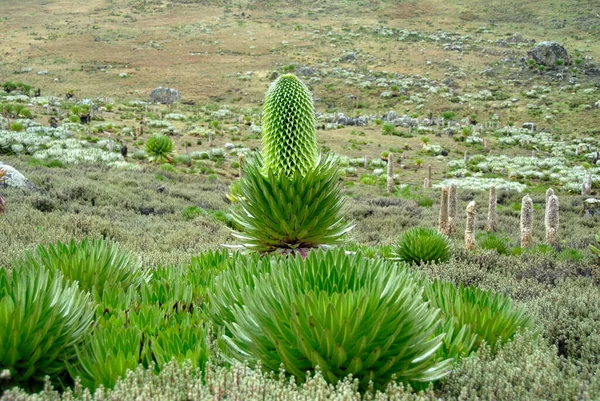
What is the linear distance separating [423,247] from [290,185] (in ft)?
14.7

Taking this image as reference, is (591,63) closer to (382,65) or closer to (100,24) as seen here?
(382,65)

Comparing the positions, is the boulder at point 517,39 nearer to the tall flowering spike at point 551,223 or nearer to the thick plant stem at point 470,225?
the tall flowering spike at point 551,223

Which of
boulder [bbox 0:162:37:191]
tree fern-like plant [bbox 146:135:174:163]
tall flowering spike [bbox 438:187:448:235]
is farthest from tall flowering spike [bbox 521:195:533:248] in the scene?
tree fern-like plant [bbox 146:135:174:163]

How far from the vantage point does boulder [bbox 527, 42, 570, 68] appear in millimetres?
61181

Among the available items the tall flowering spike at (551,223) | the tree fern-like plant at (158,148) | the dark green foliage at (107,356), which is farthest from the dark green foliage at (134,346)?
the tree fern-like plant at (158,148)

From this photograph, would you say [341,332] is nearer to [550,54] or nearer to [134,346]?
[134,346]

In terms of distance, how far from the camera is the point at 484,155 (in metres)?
35.2

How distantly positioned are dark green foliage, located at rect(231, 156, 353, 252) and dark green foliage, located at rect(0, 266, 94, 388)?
57.8 inches

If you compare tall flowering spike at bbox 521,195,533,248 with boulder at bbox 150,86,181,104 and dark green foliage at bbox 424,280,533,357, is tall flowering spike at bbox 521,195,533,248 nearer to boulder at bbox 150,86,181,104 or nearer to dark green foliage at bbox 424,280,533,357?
dark green foliage at bbox 424,280,533,357

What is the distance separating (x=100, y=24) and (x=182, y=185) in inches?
2910

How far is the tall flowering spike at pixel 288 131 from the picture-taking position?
3.85 m

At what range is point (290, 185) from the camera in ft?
12.2

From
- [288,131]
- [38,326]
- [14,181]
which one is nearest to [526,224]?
[288,131]

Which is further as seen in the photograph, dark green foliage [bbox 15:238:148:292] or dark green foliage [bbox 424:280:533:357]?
dark green foliage [bbox 15:238:148:292]
